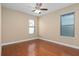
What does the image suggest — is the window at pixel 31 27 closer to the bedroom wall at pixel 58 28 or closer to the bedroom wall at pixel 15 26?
the bedroom wall at pixel 15 26

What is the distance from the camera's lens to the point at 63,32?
1849 millimetres

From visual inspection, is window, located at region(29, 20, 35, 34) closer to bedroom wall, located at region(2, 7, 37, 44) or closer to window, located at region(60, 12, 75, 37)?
bedroom wall, located at region(2, 7, 37, 44)

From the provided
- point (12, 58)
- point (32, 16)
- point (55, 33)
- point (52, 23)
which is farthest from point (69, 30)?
point (12, 58)

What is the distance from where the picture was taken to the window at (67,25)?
5.91ft

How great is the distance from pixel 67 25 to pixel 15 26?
47.9 inches

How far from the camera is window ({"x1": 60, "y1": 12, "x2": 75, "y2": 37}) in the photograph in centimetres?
180

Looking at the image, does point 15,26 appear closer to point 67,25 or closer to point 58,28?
point 58,28

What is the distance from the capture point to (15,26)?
5.27ft

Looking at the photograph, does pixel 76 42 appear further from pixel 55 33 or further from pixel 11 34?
pixel 11 34

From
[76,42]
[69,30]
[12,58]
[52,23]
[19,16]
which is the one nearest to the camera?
[12,58]

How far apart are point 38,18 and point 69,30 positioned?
862 mm

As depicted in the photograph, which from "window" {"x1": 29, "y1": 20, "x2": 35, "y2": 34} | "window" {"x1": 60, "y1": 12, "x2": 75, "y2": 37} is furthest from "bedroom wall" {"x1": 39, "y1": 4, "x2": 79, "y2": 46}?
"window" {"x1": 29, "y1": 20, "x2": 35, "y2": 34}

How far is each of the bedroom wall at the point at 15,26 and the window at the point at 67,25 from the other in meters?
0.76

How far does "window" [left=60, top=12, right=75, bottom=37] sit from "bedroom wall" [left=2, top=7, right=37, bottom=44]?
2.49 feet
